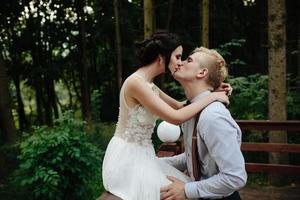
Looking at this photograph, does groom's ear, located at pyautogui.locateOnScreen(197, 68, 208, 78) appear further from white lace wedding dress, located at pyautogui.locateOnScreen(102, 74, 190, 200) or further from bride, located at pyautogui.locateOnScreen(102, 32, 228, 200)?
white lace wedding dress, located at pyautogui.locateOnScreen(102, 74, 190, 200)

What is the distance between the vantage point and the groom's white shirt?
5.76ft

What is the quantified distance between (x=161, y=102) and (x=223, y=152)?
51 centimetres

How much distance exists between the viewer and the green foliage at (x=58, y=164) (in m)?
4.88

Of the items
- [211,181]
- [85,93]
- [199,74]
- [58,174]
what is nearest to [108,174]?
[211,181]

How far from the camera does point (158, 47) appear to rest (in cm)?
230

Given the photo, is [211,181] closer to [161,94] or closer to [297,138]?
[161,94]

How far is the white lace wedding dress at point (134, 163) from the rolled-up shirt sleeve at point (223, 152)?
333 millimetres

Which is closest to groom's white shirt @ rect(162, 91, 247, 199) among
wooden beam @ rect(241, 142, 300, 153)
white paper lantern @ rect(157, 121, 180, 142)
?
white paper lantern @ rect(157, 121, 180, 142)

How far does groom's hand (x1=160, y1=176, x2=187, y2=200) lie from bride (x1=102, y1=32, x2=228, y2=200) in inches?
1.4

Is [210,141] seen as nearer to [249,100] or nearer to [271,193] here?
[271,193]

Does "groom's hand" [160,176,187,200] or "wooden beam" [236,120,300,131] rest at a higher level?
"groom's hand" [160,176,187,200]

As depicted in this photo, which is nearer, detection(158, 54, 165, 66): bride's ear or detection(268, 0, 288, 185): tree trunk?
detection(158, 54, 165, 66): bride's ear

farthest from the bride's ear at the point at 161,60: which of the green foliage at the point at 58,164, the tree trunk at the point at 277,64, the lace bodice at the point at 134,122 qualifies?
the tree trunk at the point at 277,64

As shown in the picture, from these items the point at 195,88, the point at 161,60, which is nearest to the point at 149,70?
the point at 161,60
